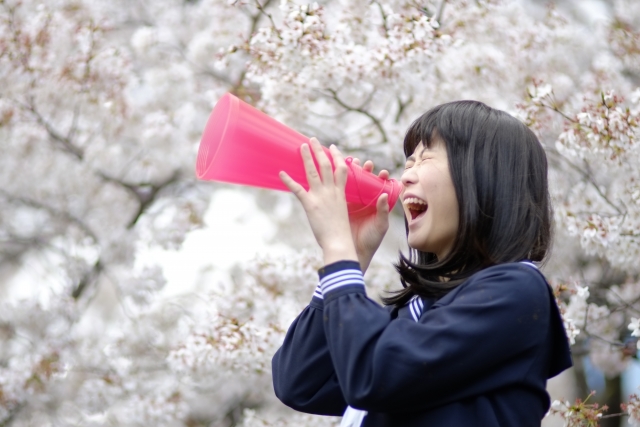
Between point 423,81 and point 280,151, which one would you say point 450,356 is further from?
point 423,81

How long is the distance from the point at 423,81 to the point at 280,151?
88.4 inches

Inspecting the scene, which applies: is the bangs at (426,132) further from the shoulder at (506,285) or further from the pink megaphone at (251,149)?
the shoulder at (506,285)

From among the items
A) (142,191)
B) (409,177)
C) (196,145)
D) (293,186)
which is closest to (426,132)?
(409,177)

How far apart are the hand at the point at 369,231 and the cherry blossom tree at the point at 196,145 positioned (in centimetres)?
120

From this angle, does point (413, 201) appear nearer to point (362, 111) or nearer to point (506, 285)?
point (506, 285)

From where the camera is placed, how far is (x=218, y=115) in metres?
1.77

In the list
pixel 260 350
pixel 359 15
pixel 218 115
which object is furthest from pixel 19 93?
pixel 218 115

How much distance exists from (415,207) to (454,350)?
419mm

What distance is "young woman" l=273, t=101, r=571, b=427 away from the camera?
1.42m

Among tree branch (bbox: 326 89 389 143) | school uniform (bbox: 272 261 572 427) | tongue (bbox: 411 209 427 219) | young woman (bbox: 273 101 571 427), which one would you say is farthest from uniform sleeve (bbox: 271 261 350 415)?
tree branch (bbox: 326 89 389 143)

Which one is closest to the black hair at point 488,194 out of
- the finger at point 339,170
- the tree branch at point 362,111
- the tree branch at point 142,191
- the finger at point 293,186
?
the finger at point 339,170

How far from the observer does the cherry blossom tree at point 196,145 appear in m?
3.53

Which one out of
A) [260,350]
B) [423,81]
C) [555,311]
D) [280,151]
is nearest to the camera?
[555,311]

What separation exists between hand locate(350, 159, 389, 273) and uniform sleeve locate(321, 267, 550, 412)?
35 centimetres
